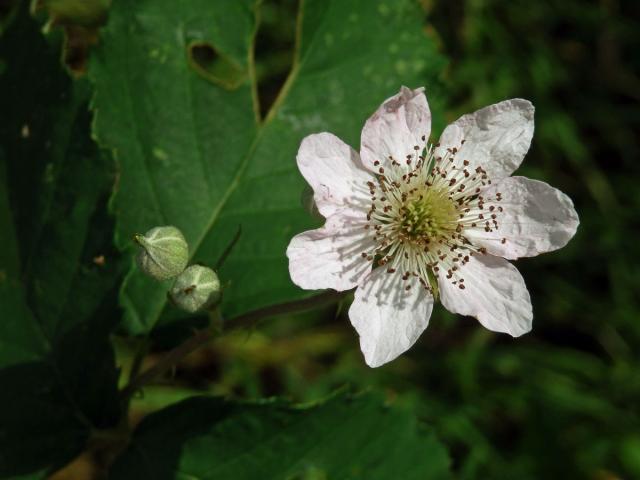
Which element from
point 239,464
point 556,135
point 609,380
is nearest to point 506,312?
point 239,464

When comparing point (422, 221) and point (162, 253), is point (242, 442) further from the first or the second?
point (422, 221)

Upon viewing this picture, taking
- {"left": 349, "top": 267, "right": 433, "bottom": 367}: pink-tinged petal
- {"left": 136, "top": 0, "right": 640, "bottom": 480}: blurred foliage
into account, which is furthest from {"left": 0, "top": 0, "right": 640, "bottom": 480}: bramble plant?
{"left": 136, "top": 0, "right": 640, "bottom": 480}: blurred foliage

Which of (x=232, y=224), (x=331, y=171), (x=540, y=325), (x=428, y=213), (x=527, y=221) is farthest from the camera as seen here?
(x=540, y=325)

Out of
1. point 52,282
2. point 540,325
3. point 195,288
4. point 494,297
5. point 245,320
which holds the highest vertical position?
point 195,288

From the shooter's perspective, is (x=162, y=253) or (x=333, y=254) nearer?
(x=162, y=253)

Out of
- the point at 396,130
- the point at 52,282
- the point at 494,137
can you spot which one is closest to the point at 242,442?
the point at 52,282

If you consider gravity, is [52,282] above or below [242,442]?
above

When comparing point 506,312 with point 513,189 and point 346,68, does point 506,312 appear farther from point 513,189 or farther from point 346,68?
point 346,68
